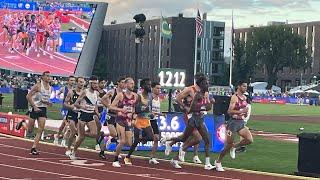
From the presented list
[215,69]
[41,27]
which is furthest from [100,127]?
[215,69]

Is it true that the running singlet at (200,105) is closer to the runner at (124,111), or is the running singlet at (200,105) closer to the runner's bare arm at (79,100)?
the runner at (124,111)

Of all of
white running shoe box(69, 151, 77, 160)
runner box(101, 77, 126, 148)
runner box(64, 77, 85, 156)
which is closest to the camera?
runner box(101, 77, 126, 148)

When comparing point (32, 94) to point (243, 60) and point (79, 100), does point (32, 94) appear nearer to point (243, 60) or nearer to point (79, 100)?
point (79, 100)

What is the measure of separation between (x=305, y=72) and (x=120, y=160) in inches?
4854

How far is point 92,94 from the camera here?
15.9 metres

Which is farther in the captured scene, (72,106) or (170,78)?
(170,78)

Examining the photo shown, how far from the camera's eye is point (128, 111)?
1473cm

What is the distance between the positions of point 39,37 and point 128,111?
3317cm

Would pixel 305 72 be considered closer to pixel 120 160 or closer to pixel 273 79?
pixel 273 79

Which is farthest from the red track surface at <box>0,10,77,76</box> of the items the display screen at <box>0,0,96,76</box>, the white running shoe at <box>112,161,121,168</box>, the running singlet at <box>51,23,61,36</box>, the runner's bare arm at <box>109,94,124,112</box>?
the white running shoe at <box>112,161,121,168</box>

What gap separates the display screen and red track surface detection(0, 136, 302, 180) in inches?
1206

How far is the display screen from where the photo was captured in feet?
153

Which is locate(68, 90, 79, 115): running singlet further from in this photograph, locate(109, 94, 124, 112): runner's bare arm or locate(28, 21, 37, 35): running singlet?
locate(28, 21, 37, 35): running singlet

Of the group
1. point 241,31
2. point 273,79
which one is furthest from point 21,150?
point 241,31
